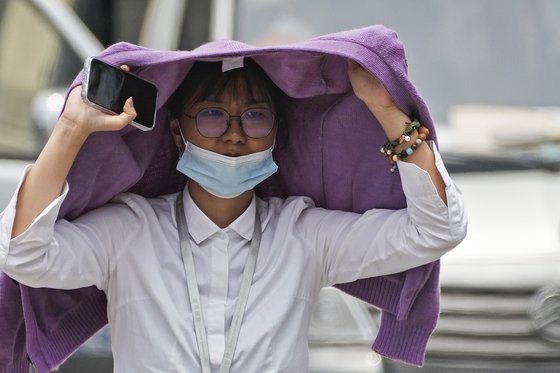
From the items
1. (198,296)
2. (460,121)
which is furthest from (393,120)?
(460,121)

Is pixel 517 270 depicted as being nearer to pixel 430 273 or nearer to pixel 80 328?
pixel 430 273

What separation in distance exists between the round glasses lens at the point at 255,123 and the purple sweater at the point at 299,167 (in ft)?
0.40

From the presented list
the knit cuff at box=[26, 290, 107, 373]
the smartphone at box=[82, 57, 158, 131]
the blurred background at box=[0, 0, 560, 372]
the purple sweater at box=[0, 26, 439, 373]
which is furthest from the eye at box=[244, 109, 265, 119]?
the blurred background at box=[0, 0, 560, 372]

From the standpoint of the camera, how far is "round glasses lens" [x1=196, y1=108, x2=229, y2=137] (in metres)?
2.80

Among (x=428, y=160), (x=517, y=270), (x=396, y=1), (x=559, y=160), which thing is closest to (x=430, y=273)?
(x=428, y=160)

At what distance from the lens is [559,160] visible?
188 inches

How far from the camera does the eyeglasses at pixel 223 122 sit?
280 cm

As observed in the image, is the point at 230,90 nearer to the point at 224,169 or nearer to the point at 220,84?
the point at 220,84

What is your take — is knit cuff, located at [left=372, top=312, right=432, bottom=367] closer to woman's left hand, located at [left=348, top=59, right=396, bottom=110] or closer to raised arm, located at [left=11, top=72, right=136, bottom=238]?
woman's left hand, located at [left=348, top=59, right=396, bottom=110]

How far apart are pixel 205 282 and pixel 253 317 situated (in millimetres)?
140

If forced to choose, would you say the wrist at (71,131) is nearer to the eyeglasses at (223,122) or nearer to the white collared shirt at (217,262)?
the white collared shirt at (217,262)

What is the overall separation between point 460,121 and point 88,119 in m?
2.69

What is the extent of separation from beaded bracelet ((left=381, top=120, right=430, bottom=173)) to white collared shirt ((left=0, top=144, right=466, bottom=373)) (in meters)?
0.02

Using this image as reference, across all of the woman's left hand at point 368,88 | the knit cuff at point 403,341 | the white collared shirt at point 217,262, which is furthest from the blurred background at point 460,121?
the woman's left hand at point 368,88
